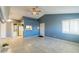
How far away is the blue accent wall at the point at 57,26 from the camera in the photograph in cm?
803

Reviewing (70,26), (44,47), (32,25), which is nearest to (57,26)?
(70,26)

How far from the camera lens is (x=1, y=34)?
11258 millimetres

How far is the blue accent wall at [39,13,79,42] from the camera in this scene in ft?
26.3

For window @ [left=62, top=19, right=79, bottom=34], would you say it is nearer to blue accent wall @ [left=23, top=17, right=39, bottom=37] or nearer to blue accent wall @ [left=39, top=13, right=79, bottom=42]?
blue accent wall @ [left=39, top=13, right=79, bottom=42]

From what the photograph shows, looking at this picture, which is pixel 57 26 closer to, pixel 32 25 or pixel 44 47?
pixel 32 25

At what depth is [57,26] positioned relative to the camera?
32.7 ft

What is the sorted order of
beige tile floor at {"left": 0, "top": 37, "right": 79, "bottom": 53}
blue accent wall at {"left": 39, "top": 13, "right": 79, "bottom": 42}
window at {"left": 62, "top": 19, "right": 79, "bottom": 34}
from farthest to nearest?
blue accent wall at {"left": 39, "top": 13, "right": 79, "bottom": 42} → window at {"left": 62, "top": 19, "right": 79, "bottom": 34} → beige tile floor at {"left": 0, "top": 37, "right": 79, "bottom": 53}

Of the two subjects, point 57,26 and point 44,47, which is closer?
point 44,47

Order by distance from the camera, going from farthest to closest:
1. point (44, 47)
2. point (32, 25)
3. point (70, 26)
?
point (32, 25)
point (70, 26)
point (44, 47)

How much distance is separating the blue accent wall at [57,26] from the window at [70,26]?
0.98ft

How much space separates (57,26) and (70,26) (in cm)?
178

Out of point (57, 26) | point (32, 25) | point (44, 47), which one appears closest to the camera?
point (44, 47)

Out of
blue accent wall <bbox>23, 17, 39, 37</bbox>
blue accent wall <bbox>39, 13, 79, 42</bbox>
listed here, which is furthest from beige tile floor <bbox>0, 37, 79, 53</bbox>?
blue accent wall <bbox>23, 17, 39, 37</bbox>

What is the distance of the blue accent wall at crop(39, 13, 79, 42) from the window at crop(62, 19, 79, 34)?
11.7 inches
